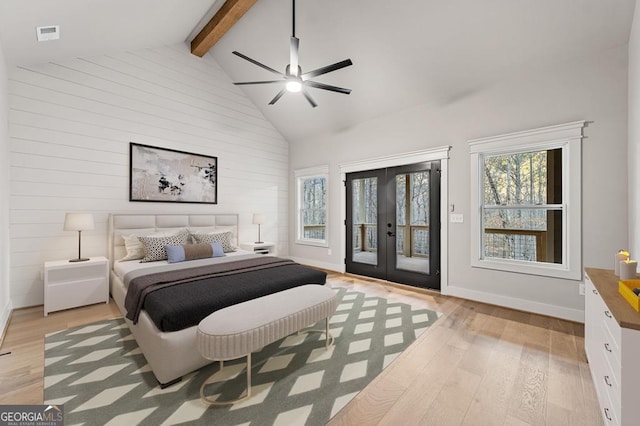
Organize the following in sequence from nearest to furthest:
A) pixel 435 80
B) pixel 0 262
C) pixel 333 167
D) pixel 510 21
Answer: pixel 0 262
pixel 510 21
pixel 435 80
pixel 333 167

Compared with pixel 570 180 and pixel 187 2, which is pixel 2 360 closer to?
pixel 187 2

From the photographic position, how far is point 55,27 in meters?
2.67

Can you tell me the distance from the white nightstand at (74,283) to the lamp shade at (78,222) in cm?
42

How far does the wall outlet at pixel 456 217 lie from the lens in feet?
12.4

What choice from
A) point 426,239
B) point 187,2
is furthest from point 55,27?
point 426,239

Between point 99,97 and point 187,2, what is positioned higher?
point 187,2

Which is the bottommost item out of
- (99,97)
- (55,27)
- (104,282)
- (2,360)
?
(2,360)

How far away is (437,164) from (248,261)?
3060 millimetres

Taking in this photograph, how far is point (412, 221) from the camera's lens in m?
4.37

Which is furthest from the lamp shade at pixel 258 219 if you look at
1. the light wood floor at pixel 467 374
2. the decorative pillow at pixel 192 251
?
the light wood floor at pixel 467 374

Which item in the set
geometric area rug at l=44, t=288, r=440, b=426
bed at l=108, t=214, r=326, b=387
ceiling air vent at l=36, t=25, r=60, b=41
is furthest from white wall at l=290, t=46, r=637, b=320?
ceiling air vent at l=36, t=25, r=60, b=41

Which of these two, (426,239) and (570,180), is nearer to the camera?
(570,180)

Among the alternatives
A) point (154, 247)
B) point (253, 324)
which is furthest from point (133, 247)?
point (253, 324)

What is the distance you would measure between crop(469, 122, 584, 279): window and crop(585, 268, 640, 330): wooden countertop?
1.22 m
